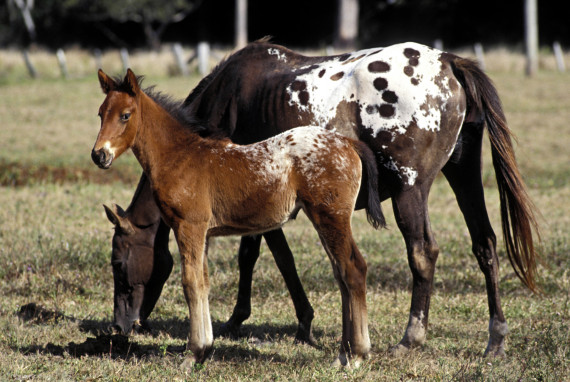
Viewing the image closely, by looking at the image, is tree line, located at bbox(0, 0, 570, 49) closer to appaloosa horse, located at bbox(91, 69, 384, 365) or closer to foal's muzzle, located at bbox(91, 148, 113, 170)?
appaloosa horse, located at bbox(91, 69, 384, 365)

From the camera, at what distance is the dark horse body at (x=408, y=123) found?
16.0ft

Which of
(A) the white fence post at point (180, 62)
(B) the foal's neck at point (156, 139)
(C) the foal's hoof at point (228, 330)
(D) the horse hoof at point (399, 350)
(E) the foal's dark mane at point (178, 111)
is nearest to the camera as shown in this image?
(B) the foal's neck at point (156, 139)

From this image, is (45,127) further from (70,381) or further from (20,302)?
(70,381)

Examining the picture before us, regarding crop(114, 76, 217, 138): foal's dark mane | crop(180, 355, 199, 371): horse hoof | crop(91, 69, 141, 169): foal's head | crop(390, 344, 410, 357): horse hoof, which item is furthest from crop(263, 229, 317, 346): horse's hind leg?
crop(91, 69, 141, 169): foal's head

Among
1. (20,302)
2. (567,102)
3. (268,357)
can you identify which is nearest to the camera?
(268,357)

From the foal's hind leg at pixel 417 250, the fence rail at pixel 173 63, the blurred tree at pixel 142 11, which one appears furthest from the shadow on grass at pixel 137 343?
the blurred tree at pixel 142 11

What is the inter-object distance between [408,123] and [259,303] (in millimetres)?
2342

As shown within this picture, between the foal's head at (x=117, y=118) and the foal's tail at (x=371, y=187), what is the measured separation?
1.42 m

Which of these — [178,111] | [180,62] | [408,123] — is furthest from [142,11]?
[408,123]

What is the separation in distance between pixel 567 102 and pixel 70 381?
1675 cm

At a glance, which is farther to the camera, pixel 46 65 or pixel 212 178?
pixel 46 65

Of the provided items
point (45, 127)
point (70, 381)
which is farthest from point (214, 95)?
point (45, 127)

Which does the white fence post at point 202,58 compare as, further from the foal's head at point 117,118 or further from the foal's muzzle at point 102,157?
the foal's muzzle at point 102,157

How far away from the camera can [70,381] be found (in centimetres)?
415
